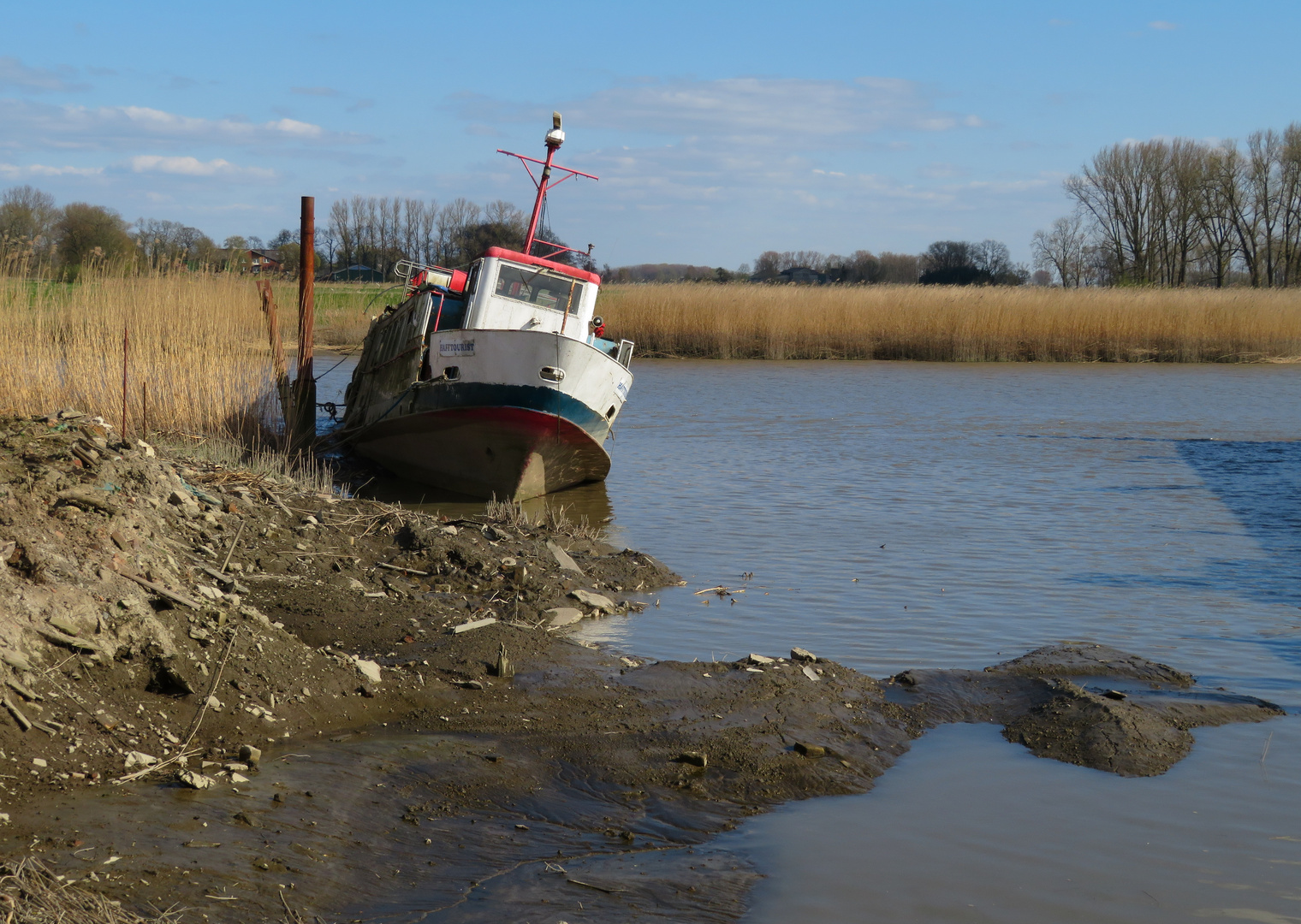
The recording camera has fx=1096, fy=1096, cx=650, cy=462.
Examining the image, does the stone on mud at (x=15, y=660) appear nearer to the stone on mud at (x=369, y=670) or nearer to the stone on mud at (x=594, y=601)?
the stone on mud at (x=369, y=670)

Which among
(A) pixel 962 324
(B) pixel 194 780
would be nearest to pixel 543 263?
(B) pixel 194 780

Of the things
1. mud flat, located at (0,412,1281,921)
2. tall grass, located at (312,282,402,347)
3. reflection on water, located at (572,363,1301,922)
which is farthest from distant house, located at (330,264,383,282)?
mud flat, located at (0,412,1281,921)

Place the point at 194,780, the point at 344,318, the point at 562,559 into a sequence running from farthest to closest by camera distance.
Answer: the point at 344,318
the point at 562,559
the point at 194,780

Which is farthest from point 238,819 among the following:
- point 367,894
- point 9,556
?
point 9,556

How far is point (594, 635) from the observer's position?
6395 mm

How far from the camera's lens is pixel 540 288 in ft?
43.8

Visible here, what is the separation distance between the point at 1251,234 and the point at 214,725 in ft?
183

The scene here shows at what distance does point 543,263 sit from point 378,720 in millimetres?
9298

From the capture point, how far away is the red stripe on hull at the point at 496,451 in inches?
475

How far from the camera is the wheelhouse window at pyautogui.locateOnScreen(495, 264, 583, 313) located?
13115 millimetres

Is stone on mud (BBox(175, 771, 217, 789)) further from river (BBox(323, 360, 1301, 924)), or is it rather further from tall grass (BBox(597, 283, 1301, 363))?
tall grass (BBox(597, 283, 1301, 363))

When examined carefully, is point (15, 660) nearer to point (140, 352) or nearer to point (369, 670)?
point (369, 670)

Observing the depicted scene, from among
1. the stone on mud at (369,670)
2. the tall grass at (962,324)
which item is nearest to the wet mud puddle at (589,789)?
the stone on mud at (369,670)

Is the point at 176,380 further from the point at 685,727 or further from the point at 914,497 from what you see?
the point at 685,727
